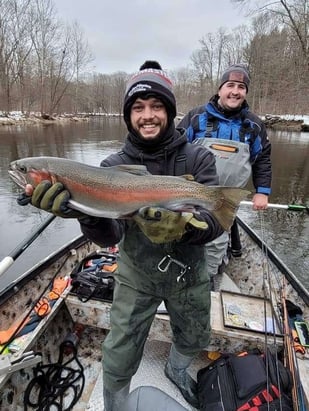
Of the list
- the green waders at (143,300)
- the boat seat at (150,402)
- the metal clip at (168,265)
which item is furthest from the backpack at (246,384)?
the metal clip at (168,265)

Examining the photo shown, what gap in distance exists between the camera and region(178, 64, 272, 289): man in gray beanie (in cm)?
295

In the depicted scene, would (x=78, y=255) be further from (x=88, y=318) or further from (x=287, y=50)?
(x=287, y=50)

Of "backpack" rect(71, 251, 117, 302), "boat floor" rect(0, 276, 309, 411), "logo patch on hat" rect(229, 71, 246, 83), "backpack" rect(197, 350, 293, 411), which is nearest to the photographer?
"backpack" rect(197, 350, 293, 411)

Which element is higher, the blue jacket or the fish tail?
the blue jacket

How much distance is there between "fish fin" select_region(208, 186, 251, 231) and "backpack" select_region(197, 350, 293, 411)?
1095 millimetres

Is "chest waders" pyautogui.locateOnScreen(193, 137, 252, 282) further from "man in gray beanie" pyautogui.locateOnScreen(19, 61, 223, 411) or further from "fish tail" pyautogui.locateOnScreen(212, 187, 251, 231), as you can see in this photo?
"fish tail" pyautogui.locateOnScreen(212, 187, 251, 231)

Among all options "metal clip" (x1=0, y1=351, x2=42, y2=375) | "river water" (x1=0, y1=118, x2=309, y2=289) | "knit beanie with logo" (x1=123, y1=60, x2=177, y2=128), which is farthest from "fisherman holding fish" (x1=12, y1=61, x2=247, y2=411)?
"river water" (x1=0, y1=118, x2=309, y2=289)

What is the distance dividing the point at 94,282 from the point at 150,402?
1.55 metres

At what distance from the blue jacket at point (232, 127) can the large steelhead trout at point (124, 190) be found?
1523 millimetres

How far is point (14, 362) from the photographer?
196cm

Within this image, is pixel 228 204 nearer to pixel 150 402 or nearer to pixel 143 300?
pixel 143 300

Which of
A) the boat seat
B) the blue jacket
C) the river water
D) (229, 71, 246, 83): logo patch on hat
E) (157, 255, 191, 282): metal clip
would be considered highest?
(229, 71, 246, 83): logo patch on hat

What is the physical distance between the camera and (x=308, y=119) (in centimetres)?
3500

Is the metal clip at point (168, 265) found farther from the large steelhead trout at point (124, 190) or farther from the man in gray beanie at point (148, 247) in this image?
the large steelhead trout at point (124, 190)
